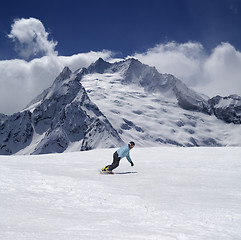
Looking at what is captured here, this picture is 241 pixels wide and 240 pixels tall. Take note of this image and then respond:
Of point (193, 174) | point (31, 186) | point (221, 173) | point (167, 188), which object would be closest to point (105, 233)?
point (31, 186)

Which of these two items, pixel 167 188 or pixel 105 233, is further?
pixel 167 188

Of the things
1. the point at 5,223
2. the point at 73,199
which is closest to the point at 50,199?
the point at 73,199

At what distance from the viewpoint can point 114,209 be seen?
302 inches

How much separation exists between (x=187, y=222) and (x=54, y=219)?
301cm

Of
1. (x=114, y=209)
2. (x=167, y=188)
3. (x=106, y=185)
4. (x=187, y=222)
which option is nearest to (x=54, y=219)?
(x=114, y=209)

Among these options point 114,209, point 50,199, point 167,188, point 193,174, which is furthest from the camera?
point 193,174

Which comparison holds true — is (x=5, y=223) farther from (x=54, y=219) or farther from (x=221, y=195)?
(x=221, y=195)

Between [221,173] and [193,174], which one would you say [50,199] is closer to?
[193,174]

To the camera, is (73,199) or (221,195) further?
(221,195)

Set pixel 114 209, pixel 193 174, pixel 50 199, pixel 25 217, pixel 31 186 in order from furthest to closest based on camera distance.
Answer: pixel 193 174 < pixel 31 186 < pixel 50 199 < pixel 114 209 < pixel 25 217

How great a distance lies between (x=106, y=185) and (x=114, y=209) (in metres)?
3.56

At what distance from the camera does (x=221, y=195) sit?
32.9 ft

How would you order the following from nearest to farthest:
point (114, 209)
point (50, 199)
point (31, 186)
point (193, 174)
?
point (114, 209) < point (50, 199) < point (31, 186) < point (193, 174)

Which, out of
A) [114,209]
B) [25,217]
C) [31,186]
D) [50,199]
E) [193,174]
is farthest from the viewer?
[193,174]
